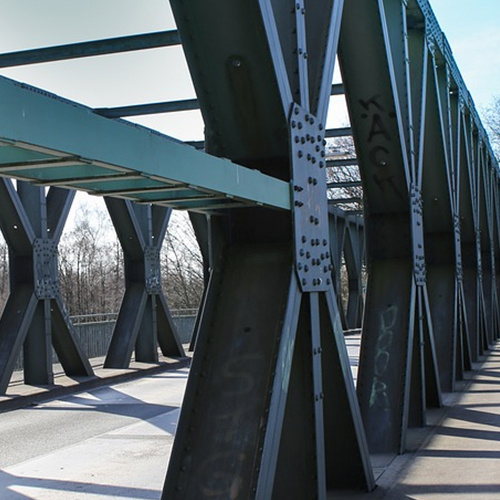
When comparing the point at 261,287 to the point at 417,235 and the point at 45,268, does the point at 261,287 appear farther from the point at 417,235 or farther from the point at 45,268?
the point at 45,268

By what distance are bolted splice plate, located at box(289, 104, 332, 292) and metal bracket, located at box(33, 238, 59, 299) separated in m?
9.49

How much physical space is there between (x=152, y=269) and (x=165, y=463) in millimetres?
10838

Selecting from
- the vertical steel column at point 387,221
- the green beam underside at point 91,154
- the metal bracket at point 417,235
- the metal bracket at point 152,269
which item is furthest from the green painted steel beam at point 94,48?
the metal bracket at point 152,269

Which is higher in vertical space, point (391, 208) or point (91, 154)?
point (391, 208)

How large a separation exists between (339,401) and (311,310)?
87cm

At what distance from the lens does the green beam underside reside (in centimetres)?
265

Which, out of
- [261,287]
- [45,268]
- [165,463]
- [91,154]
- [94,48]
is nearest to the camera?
[91,154]

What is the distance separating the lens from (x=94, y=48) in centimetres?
1077

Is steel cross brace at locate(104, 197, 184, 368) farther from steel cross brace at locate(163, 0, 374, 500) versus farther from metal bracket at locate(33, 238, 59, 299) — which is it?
steel cross brace at locate(163, 0, 374, 500)

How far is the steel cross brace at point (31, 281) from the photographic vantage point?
13414 millimetres

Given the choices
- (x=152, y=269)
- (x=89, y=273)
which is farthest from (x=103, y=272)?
(x=152, y=269)

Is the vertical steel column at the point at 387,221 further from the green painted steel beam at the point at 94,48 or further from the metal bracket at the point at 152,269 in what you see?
the metal bracket at the point at 152,269

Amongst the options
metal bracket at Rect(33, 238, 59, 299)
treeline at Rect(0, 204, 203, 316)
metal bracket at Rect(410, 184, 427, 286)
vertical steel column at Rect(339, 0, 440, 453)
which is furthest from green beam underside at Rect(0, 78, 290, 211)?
treeline at Rect(0, 204, 203, 316)

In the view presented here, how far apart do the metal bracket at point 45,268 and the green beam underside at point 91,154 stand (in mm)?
10215
